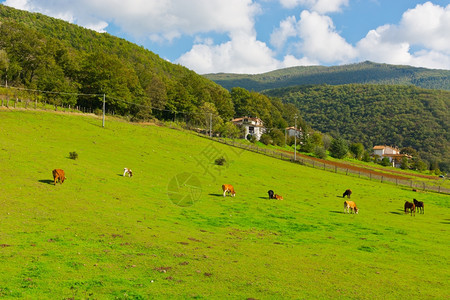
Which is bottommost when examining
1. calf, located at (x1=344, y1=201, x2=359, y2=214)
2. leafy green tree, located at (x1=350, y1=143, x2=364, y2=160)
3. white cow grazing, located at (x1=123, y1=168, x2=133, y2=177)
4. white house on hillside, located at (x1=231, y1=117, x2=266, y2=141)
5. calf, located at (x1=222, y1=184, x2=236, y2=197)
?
calf, located at (x1=344, y1=201, x2=359, y2=214)

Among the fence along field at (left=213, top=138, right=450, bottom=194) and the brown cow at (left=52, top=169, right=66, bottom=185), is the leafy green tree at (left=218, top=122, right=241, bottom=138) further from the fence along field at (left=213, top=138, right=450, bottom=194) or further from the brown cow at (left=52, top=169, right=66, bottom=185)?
the brown cow at (left=52, top=169, right=66, bottom=185)

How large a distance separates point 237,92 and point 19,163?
505 ft

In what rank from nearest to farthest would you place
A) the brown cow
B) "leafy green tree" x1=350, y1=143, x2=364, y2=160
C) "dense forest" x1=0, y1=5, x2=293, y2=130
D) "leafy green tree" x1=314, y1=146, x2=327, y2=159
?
the brown cow < "dense forest" x1=0, y1=5, x2=293, y2=130 < "leafy green tree" x1=314, y1=146, x2=327, y2=159 < "leafy green tree" x1=350, y1=143, x2=364, y2=160

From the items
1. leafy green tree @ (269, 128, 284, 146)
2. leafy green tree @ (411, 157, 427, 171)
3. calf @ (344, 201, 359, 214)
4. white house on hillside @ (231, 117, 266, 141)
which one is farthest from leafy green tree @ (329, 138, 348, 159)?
calf @ (344, 201, 359, 214)

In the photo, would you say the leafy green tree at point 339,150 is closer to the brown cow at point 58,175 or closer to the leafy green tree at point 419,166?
the leafy green tree at point 419,166

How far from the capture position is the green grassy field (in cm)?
1098

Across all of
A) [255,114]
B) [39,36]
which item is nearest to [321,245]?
[39,36]

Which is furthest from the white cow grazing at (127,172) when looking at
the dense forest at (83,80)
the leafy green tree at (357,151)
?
the leafy green tree at (357,151)

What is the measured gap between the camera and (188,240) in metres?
16.5

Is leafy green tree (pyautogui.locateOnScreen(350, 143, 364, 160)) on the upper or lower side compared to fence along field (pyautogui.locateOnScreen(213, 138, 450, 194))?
upper

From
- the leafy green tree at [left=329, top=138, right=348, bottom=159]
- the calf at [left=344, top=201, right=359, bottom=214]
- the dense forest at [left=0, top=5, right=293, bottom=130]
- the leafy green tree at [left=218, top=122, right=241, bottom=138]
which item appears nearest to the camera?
the calf at [left=344, top=201, right=359, bottom=214]

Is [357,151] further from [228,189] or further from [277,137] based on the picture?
[228,189]

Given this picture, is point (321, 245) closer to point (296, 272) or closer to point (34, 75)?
point (296, 272)

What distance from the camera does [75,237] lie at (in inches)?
575
